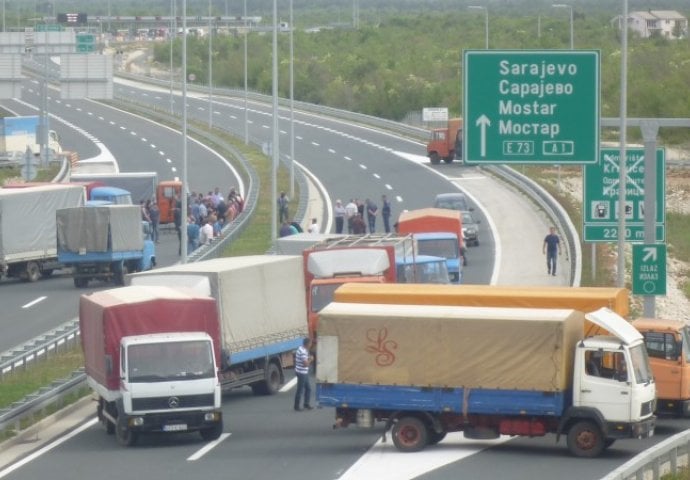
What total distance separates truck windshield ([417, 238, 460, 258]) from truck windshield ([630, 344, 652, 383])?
71.2 ft

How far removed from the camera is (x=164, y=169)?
76.7 metres

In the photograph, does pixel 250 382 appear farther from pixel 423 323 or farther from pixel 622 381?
pixel 622 381

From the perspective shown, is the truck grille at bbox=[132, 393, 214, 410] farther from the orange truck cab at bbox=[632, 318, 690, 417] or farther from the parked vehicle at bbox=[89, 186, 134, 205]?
the parked vehicle at bbox=[89, 186, 134, 205]

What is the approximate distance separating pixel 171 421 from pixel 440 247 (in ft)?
71.7

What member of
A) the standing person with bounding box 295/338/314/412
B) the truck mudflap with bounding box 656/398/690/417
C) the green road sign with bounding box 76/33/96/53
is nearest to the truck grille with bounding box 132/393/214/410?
the standing person with bounding box 295/338/314/412

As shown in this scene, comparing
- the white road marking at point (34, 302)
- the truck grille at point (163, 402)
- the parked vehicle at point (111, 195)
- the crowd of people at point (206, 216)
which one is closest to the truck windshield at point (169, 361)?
the truck grille at point (163, 402)

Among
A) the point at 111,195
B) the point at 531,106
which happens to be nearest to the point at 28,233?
the point at 111,195

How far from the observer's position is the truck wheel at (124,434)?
77.7ft

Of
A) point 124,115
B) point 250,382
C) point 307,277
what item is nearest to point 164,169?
point 124,115

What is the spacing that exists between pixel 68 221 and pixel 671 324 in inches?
957

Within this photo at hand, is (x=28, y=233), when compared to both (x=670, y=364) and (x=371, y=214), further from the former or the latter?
(x=670, y=364)

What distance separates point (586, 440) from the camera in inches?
869

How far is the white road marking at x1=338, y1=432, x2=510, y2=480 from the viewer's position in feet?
69.5

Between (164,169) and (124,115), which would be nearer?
(164,169)
